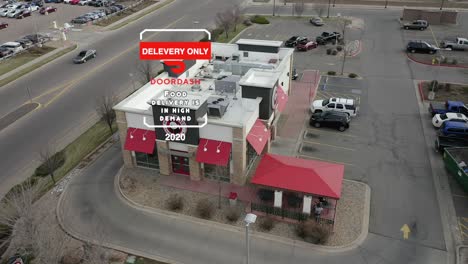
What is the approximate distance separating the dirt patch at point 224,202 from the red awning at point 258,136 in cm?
464

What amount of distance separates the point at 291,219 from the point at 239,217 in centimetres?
370

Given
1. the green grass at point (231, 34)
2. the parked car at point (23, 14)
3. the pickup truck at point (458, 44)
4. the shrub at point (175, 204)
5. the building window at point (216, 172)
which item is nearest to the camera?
the shrub at point (175, 204)

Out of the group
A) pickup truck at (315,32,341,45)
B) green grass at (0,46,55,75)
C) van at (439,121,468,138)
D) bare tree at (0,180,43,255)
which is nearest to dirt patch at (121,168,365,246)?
bare tree at (0,180,43,255)

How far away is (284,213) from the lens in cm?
2861

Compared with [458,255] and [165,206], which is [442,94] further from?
[165,206]

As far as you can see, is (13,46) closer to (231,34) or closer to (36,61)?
(36,61)

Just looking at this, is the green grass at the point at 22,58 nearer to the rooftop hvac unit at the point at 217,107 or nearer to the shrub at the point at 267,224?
the rooftop hvac unit at the point at 217,107

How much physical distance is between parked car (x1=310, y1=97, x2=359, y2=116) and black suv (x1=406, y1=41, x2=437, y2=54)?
23316 mm

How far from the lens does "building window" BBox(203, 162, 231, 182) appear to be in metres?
31.6

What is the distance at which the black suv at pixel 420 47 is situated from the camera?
59.7m

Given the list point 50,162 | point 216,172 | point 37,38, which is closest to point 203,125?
point 216,172

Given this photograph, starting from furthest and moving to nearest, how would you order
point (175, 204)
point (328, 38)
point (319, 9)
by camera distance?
point (319, 9) < point (328, 38) < point (175, 204)

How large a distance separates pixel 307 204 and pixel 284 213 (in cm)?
175

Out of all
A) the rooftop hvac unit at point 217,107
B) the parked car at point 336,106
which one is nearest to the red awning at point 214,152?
the rooftop hvac unit at point 217,107
